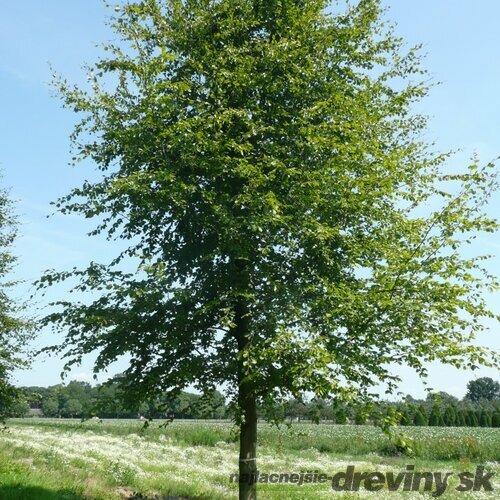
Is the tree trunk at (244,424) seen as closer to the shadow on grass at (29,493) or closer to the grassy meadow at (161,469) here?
the grassy meadow at (161,469)

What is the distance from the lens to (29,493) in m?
13.6

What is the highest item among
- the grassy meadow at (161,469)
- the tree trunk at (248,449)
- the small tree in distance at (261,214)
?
the small tree in distance at (261,214)

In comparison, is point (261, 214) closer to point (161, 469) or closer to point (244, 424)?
point (244, 424)

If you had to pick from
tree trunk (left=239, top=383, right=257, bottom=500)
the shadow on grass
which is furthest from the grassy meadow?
tree trunk (left=239, top=383, right=257, bottom=500)

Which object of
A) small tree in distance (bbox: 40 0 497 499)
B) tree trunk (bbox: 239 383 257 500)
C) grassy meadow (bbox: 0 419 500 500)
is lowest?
grassy meadow (bbox: 0 419 500 500)

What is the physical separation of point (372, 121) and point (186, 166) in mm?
4716

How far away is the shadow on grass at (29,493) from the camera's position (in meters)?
13.2

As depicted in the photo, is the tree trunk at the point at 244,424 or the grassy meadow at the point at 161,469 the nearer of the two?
the tree trunk at the point at 244,424

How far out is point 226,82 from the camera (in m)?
13.4

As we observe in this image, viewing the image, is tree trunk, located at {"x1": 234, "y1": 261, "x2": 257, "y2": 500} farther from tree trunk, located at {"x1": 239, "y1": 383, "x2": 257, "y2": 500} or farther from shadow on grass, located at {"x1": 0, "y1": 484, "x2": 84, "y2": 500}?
shadow on grass, located at {"x1": 0, "y1": 484, "x2": 84, "y2": 500}

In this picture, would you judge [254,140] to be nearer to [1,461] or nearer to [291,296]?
[291,296]

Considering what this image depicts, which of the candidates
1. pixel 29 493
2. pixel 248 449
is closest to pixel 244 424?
pixel 248 449

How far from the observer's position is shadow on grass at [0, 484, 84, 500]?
13.2 metres

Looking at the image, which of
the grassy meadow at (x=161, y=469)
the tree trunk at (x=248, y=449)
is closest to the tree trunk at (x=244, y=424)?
the tree trunk at (x=248, y=449)
